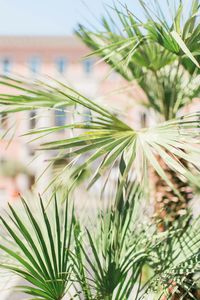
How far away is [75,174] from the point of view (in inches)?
93.4

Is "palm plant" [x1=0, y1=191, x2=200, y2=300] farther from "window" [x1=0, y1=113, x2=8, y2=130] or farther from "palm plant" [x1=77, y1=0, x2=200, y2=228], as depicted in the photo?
"window" [x1=0, y1=113, x2=8, y2=130]

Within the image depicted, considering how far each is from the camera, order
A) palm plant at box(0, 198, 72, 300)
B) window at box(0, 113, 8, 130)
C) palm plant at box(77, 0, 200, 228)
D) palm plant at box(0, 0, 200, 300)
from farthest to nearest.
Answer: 1. palm plant at box(77, 0, 200, 228)
2. window at box(0, 113, 8, 130)
3. palm plant at box(0, 198, 72, 300)
4. palm plant at box(0, 0, 200, 300)

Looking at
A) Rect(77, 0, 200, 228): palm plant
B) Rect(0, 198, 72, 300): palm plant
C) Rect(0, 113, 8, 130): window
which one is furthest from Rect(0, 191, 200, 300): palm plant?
Rect(0, 113, 8, 130): window

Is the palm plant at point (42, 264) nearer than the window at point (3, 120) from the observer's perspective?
Yes

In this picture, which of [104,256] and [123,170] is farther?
[104,256]

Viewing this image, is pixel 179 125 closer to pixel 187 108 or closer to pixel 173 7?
pixel 173 7

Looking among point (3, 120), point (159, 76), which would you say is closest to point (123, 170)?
point (3, 120)

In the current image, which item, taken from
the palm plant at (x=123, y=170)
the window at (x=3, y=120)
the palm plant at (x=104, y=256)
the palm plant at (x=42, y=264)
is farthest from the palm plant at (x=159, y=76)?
the palm plant at (x=42, y=264)

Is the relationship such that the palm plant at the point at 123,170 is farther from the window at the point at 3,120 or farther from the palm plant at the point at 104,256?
the window at the point at 3,120

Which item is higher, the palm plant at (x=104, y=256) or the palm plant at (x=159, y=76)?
the palm plant at (x=159, y=76)

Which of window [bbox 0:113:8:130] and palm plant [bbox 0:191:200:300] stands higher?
window [bbox 0:113:8:130]

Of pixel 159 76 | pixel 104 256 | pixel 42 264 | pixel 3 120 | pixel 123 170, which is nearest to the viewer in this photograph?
pixel 123 170

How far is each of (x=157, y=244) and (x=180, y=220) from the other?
0.48 meters

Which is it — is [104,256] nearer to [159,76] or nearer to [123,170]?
[123,170]
